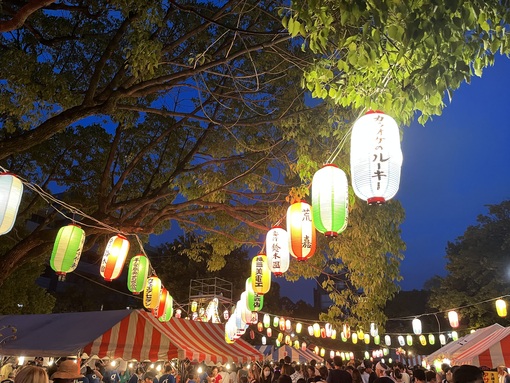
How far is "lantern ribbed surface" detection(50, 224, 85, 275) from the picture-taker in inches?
303

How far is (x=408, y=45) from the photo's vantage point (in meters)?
3.63

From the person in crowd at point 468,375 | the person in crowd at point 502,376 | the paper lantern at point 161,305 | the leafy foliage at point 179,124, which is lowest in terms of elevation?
the person in crowd at point 468,375

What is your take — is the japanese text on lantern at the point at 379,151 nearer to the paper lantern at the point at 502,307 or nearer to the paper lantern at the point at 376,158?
the paper lantern at the point at 376,158

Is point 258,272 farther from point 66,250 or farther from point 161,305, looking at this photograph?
point 66,250

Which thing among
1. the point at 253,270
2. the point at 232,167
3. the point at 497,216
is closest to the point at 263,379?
the point at 253,270

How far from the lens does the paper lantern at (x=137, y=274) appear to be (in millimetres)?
9672

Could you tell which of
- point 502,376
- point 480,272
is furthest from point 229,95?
point 480,272

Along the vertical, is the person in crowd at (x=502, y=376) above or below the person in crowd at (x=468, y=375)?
above

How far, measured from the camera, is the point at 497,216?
87.9 feet

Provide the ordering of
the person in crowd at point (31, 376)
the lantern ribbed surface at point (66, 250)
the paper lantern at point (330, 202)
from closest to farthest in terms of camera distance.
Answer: the person in crowd at point (31, 376) → the paper lantern at point (330, 202) → the lantern ribbed surface at point (66, 250)

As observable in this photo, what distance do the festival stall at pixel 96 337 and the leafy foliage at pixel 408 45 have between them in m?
7.13

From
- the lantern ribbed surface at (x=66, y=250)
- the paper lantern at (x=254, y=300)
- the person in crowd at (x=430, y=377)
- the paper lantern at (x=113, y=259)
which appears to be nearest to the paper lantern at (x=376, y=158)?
the person in crowd at (x=430, y=377)

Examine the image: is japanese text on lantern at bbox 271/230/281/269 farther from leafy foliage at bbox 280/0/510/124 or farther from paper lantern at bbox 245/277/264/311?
leafy foliage at bbox 280/0/510/124

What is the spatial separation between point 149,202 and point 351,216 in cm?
537
